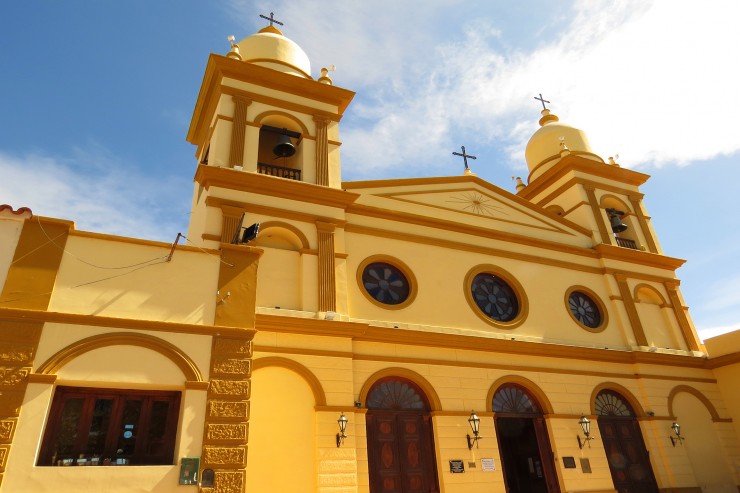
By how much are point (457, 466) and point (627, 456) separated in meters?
5.65

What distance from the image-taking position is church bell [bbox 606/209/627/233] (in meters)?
19.5

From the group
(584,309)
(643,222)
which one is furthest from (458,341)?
(643,222)

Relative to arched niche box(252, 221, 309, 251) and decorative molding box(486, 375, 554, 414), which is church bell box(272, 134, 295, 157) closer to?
arched niche box(252, 221, 309, 251)

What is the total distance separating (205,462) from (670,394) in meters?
14.2

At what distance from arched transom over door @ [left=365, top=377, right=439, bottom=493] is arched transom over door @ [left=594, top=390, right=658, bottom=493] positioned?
5461 mm

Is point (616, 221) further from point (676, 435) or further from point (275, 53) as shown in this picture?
point (275, 53)

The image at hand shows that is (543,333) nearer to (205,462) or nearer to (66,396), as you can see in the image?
(205,462)

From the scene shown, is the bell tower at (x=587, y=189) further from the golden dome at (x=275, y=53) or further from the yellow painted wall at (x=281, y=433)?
the yellow painted wall at (x=281, y=433)

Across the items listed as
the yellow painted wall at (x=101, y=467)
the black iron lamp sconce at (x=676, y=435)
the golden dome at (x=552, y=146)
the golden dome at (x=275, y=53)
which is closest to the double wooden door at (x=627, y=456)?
the black iron lamp sconce at (x=676, y=435)

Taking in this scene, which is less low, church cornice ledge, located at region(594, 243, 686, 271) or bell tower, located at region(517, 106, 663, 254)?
bell tower, located at region(517, 106, 663, 254)

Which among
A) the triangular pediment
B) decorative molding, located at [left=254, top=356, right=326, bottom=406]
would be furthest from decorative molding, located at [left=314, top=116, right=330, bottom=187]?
decorative molding, located at [left=254, top=356, right=326, bottom=406]

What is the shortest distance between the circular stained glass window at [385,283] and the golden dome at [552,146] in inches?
406

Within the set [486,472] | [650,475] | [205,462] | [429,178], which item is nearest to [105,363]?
[205,462]

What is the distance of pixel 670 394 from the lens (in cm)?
1608
